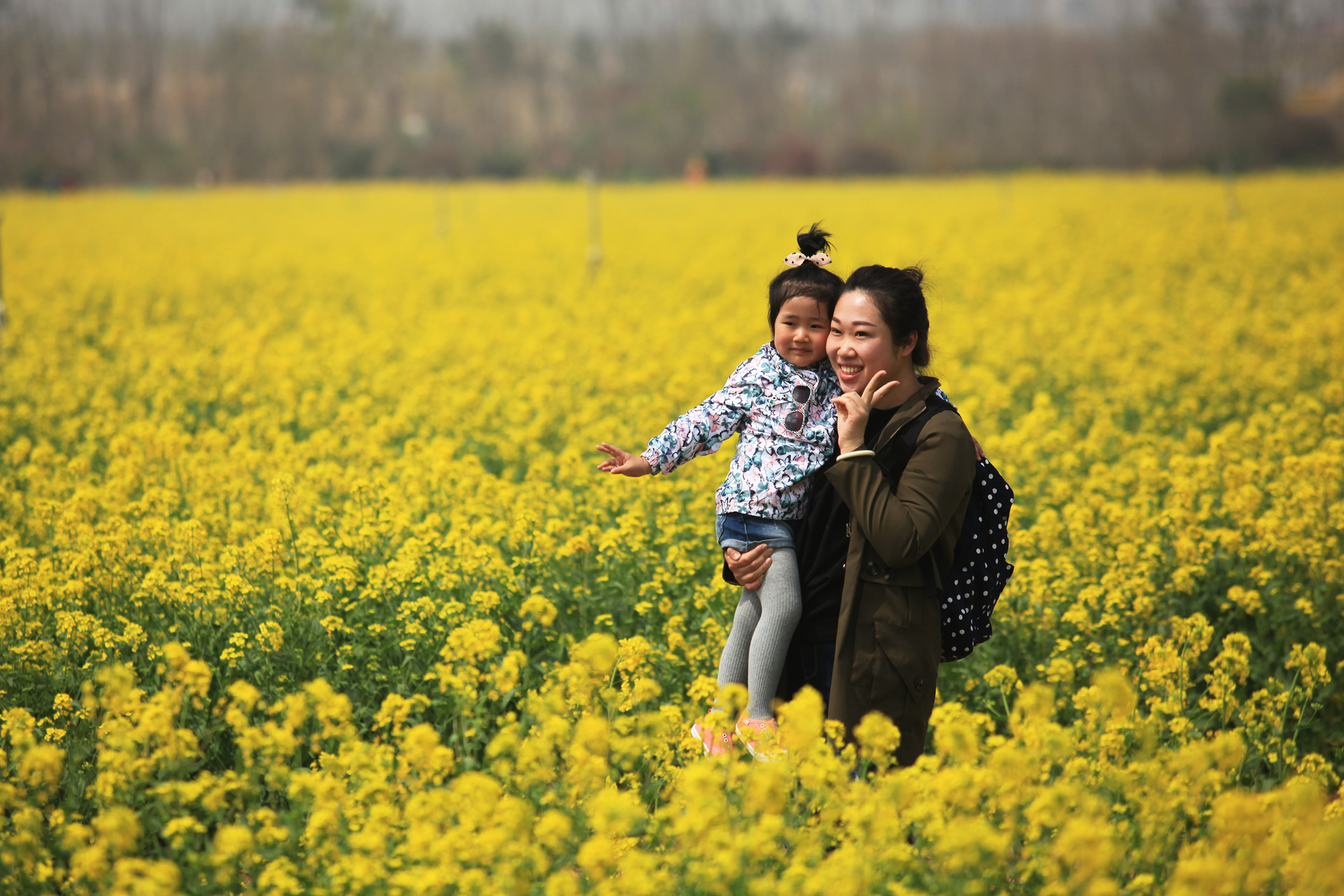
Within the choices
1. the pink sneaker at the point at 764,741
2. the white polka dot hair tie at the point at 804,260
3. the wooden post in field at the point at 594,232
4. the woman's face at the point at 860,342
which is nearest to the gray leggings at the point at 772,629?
the pink sneaker at the point at 764,741

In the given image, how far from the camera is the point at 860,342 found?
10.4ft

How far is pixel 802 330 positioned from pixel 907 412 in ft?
1.42

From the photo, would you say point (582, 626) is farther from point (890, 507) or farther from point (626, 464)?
point (890, 507)

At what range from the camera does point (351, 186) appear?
51.2 metres

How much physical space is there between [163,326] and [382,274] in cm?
593

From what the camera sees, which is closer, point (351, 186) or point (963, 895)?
point (963, 895)

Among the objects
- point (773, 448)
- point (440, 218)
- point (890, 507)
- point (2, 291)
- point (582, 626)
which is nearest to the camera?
point (890, 507)

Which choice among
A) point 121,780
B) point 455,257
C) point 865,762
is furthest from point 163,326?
point 865,762

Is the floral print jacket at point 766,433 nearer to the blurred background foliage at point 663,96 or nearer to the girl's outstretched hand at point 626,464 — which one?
the girl's outstretched hand at point 626,464

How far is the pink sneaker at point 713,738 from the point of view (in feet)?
10.6

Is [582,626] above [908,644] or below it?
below

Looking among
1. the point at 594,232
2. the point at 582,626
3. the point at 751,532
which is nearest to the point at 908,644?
the point at 751,532

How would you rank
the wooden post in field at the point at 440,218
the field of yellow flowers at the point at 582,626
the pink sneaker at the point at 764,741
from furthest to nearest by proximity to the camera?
the wooden post in field at the point at 440,218
the pink sneaker at the point at 764,741
the field of yellow flowers at the point at 582,626

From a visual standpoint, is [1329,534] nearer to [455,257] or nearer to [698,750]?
[698,750]
